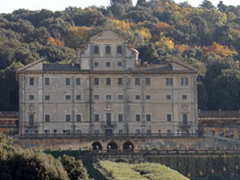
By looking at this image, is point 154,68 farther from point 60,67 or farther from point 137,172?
point 137,172

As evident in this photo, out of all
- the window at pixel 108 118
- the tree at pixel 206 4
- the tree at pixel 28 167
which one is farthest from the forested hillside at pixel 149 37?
the tree at pixel 28 167

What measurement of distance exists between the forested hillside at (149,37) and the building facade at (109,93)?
12.1 metres

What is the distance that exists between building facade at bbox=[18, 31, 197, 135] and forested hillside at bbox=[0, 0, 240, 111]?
12.1 metres

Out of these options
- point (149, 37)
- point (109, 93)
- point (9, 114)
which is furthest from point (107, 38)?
point (149, 37)

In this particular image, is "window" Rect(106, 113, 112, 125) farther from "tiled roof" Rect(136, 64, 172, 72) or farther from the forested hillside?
the forested hillside

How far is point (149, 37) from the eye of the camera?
463ft

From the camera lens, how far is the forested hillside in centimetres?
9800

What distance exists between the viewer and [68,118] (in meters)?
82.2

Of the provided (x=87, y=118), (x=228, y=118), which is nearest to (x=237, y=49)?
(x=228, y=118)

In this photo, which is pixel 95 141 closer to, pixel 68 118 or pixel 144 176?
pixel 68 118

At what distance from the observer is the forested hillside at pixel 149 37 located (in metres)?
98.0

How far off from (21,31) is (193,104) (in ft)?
175

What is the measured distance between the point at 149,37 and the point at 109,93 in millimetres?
59143

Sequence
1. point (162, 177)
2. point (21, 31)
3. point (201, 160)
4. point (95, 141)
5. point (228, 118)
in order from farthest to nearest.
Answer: point (21, 31), point (228, 118), point (95, 141), point (201, 160), point (162, 177)
